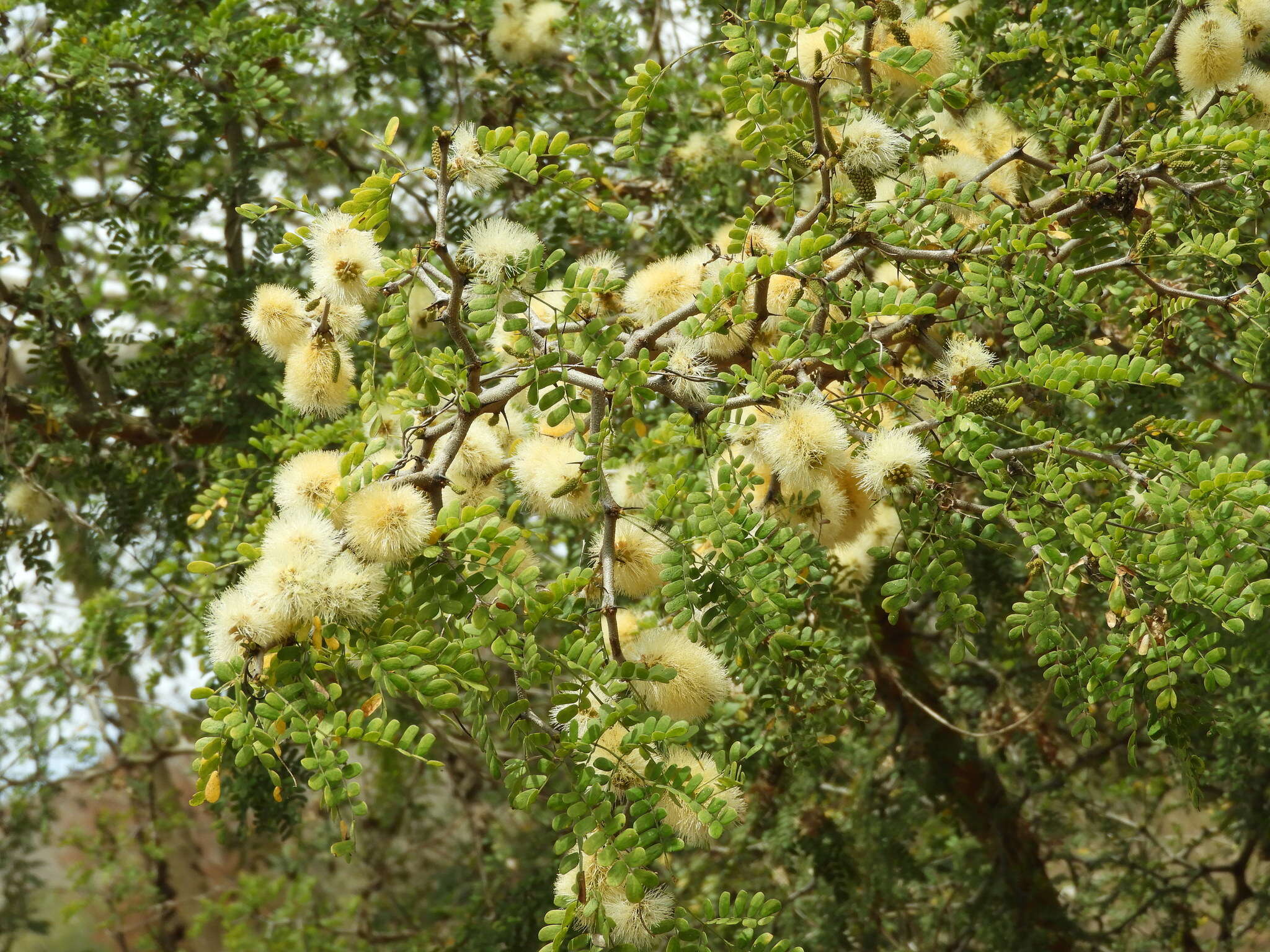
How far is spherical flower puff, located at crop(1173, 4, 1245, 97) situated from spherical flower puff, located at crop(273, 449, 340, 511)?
59.1 inches

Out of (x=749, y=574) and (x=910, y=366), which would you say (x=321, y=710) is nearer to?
(x=749, y=574)

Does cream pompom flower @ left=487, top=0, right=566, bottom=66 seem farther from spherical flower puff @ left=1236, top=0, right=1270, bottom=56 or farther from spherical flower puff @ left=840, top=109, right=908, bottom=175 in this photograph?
spherical flower puff @ left=1236, top=0, right=1270, bottom=56

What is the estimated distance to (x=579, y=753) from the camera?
4.43 feet

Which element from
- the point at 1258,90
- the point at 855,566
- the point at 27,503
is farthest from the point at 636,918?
the point at 27,503

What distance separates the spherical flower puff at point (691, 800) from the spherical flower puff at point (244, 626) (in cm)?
51

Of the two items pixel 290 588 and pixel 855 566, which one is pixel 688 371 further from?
pixel 855 566

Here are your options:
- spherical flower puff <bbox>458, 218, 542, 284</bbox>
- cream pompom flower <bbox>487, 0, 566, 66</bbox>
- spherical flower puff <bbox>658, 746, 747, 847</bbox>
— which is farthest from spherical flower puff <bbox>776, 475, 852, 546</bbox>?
cream pompom flower <bbox>487, 0, 566, 66</bbox>

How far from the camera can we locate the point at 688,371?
5.31 ft

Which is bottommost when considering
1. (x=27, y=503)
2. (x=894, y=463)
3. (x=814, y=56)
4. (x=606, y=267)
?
(x=894, y=463)

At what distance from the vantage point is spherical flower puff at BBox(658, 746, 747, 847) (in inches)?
53.6

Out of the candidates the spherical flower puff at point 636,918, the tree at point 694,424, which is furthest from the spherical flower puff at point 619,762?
the spherical flower puff at point 636,918

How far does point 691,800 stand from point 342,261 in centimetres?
93

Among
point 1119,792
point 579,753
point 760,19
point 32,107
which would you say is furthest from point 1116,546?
point 1119,792

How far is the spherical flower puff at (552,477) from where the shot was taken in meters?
1.60
